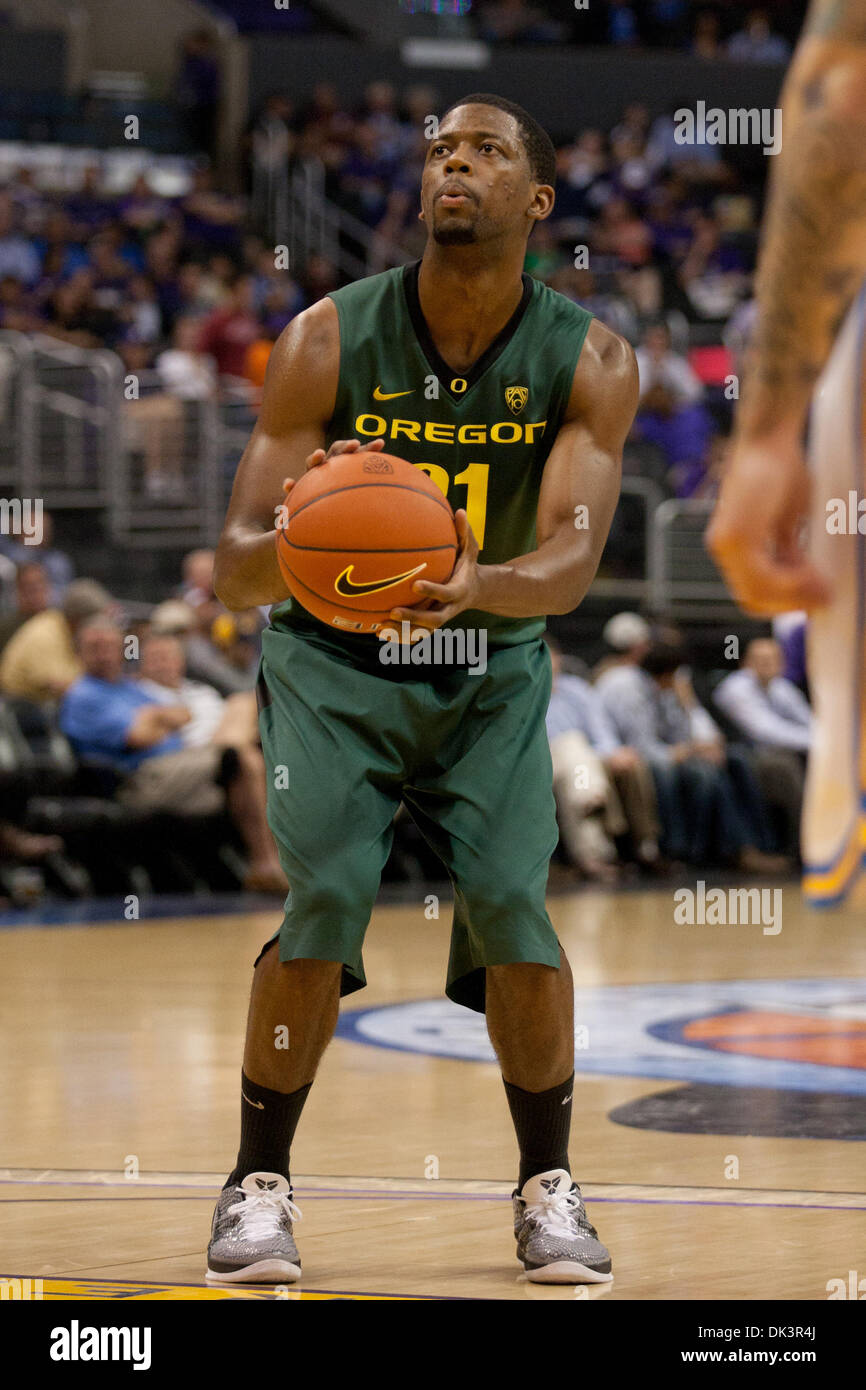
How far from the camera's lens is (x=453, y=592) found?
3.05m

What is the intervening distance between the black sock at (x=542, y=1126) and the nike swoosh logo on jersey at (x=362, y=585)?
1.05m

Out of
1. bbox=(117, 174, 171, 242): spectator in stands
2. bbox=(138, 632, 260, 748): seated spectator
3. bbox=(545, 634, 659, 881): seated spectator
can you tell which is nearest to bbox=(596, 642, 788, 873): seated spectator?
bbox=(545, 634, 659, 881): seated spectator

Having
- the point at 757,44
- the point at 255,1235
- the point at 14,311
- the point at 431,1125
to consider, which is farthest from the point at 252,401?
the point at 255,1235

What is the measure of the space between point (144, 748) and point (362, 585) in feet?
24.6

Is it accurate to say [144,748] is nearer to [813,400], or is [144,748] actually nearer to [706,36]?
[813,400]

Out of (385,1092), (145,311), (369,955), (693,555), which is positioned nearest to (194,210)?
(145,311)

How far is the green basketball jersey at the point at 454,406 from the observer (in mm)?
3641

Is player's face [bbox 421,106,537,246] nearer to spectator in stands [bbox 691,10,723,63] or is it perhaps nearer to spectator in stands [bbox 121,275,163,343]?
spectator in stands [bbox 121,275,163,343]

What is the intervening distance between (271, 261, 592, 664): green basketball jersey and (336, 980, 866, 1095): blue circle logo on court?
2444 mm

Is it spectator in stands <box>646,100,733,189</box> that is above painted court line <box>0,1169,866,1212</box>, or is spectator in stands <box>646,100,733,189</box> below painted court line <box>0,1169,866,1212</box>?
above

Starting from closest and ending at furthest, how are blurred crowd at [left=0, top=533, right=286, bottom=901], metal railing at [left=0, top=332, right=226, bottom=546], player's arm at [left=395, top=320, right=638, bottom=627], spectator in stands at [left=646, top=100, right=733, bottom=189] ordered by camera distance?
player's arm at [left=395, top=320, right=638, bottom=627], blurred crowd at [left=0, top=533, right=286, bottom=901], metal railing at [left=0, top=332, right=226, bottom=546], spectator in stands at [left=646, top=100, right=733, bottom=189]

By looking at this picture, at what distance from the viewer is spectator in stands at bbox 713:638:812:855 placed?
473 inches

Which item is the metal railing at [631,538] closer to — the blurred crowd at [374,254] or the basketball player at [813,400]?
the blurred crowd at [374,254]

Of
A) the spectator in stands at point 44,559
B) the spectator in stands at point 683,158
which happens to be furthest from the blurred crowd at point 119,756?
the spectator in stands at point 683,158
